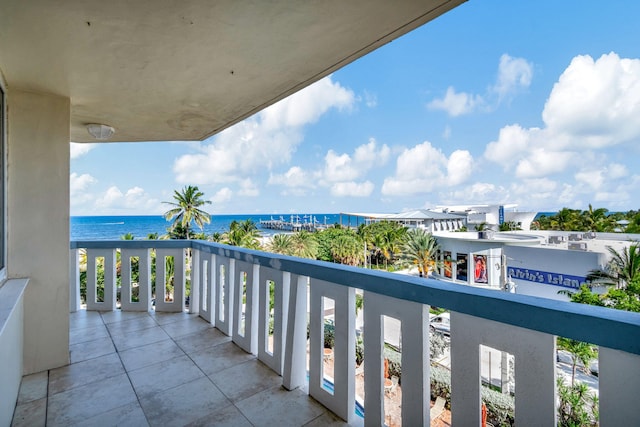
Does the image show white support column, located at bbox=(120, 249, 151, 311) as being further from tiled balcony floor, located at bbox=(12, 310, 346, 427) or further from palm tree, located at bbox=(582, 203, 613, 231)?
palm tree, located at bbox=(582, 203, 613, 231)

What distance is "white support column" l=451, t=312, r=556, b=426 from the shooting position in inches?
33.9

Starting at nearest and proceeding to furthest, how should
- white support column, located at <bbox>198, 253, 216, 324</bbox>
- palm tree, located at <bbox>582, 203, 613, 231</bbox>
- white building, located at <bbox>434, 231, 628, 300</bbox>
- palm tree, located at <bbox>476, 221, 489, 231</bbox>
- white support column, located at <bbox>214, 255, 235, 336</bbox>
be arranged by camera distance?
white support column, located at <bbox>214, 255, 235, 336</bbox> → white support column, located at <bbox>198, 253, 216, 324</bbox> → white building, located at <bbox>434, 231, 628, 300</bbox> → palm tree, located at <bbox>582, 203, 613, 231</bbox> → palm tree, located at <bbox>476, 221, 489, 231</bbox>

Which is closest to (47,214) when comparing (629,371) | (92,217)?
(629,371)

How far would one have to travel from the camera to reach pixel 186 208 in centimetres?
2408

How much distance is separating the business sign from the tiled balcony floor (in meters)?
17.5

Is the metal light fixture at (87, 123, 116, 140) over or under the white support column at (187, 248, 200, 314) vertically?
over

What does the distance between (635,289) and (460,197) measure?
179 ft

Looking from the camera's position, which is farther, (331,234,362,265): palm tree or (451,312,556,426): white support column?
(331,234,362,265): palm tree

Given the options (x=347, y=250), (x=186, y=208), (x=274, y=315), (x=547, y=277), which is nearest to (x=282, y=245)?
(x=347, y=250)

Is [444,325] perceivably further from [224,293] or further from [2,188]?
[2,188]

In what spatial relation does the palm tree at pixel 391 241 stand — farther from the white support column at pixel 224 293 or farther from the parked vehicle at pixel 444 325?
the white support column at pixel 224 293

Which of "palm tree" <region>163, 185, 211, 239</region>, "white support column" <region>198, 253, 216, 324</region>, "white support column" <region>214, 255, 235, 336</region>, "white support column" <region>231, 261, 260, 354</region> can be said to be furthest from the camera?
"palm tree" <region>163, 185, 211, 239</region>

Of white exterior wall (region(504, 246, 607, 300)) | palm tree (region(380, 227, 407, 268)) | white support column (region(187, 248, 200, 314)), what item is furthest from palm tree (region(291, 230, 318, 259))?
white support column (region(187, 248, 200, 314))

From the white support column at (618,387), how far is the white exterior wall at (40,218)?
3028mm
